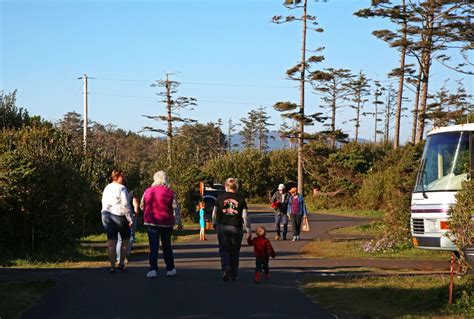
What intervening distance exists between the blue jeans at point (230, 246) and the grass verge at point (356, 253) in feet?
21.3

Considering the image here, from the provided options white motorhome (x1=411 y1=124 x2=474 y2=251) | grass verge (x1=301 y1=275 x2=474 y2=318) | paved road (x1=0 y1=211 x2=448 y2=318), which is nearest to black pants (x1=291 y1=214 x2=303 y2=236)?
paved road (x1=0 y1=211 x2=448 y2=318)

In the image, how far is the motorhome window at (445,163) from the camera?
1488cm

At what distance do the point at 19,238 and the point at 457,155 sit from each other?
1004cm

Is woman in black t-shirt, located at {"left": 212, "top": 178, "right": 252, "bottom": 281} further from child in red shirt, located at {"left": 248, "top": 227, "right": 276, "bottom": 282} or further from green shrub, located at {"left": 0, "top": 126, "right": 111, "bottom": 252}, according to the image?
green shrub, located at {"left": 0, "top": 126, "right": 111, "bottom": 252}

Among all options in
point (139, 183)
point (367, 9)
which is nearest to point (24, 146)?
point (139, 183)

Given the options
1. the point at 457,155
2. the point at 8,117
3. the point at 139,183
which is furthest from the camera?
the point at 139,183

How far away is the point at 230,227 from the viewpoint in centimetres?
1368

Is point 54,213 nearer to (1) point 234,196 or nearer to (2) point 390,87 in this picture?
(1) point 234,196

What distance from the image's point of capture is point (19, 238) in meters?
18.1

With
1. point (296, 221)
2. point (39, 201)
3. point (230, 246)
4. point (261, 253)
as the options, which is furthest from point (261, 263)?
point (296, 221)

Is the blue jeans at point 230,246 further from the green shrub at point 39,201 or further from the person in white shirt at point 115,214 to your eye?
the green shrub at point 39,201

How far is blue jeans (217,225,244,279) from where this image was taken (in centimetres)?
1351

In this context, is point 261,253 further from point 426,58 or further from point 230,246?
point 426,58

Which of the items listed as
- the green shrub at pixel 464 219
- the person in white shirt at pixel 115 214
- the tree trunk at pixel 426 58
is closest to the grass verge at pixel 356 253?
the person in white shirt at pixel 115 214
